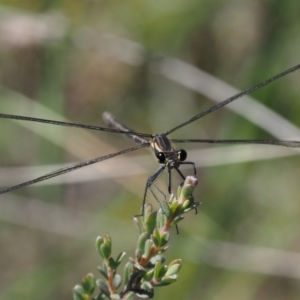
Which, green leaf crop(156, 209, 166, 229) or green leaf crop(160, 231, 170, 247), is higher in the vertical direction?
green leaf crop(156, 209, 166, 229)

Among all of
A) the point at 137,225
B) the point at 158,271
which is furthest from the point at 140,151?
the point at 158,271

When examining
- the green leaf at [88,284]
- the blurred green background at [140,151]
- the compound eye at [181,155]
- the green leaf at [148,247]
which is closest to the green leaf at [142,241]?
the green leaf at [148,247]

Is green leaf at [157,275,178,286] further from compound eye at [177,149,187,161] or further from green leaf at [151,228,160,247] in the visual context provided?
compound eye at [177,149,187,161]

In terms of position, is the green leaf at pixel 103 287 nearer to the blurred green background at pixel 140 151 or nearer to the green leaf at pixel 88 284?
the green leaf at pixel 88 284

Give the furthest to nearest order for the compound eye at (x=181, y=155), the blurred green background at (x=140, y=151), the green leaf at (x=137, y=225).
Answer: the blurred green background at (x=140, y=151) → the compound eye at (x=181, y=155) → the green leaf at (x=137, y=225)

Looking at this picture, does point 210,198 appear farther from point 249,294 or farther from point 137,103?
point 137,103

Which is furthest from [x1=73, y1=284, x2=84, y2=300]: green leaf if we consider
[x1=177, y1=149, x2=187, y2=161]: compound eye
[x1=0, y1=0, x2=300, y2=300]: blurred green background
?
[x1=0, y1=0, x2=300, y2=300]: blurred green background

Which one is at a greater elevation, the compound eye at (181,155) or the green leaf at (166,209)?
the compound eye at (181,155)

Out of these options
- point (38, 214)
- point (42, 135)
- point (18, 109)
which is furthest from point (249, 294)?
point (18, 109)

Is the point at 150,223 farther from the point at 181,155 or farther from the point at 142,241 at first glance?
the point at 181,155

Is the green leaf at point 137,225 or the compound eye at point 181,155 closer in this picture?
the green leaf at point 137,225
